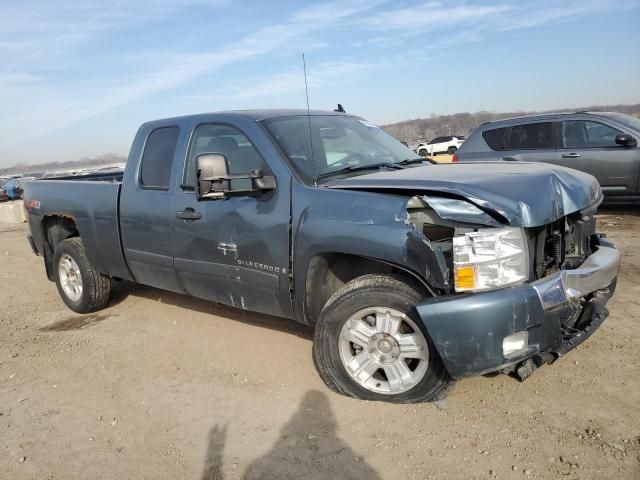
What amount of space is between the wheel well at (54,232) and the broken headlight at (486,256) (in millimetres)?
4401

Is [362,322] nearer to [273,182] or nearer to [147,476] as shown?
[273,182]

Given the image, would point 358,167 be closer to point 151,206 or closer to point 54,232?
point 151,206

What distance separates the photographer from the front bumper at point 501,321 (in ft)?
8.91

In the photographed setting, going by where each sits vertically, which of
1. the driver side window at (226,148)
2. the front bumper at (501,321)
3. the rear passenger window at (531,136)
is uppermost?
the driver side window at (226,148)

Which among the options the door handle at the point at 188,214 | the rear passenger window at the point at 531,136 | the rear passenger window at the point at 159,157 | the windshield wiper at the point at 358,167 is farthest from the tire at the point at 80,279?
the rear passenger window at the point at 531,136

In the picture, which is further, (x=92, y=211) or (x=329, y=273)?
(x=92, y=211)

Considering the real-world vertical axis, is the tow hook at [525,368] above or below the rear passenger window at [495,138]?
below

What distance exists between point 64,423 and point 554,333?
9.89 ft

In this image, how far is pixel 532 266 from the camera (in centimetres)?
293

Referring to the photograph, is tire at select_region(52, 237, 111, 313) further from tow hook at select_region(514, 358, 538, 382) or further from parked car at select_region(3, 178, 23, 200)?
parked car at select_region(3, 178, 23, 200)

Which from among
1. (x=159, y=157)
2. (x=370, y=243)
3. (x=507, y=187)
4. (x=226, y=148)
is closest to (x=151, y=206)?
(x=159, y=157)

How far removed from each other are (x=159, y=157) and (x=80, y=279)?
6.02ft

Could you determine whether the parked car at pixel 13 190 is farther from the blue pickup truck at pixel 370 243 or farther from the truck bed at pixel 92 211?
the blue pickup truck at pixel 370 243

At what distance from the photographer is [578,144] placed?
844cm
